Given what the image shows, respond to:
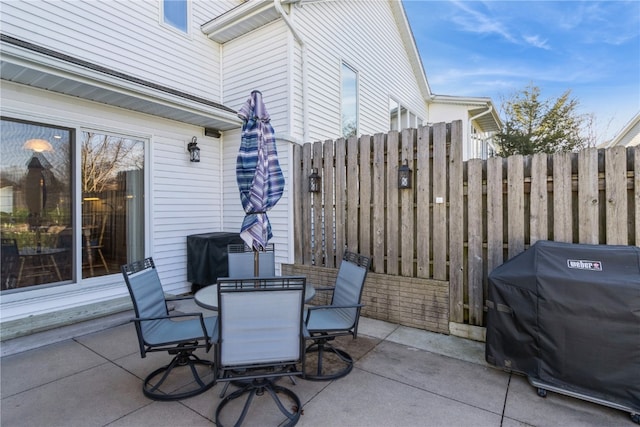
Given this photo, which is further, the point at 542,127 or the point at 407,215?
the point at 542,127

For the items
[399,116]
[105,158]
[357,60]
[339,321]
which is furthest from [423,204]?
[399,116]

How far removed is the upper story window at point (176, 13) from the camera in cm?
563

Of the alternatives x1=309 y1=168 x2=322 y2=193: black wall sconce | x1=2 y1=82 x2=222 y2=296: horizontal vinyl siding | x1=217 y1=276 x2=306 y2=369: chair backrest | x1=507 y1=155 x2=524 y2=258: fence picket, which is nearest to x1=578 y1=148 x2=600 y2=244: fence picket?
x1=507 y1=155 x2=524 y2=258: fence picket

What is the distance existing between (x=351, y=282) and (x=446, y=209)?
5.40 ft

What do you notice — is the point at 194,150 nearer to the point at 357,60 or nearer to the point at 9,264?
the point at 9,264

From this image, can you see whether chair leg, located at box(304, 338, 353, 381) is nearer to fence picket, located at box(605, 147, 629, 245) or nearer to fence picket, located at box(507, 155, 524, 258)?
fence picket, located at box(507, 155, 524, 258)

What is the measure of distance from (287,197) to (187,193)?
189 cm

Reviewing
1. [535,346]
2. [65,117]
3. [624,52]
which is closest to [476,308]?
[535,346]

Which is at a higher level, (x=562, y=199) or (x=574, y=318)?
(x=562, y=199)

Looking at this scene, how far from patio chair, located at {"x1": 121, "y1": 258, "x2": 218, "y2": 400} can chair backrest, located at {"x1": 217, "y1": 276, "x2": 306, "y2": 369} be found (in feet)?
1.03

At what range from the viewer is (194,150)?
5715 millimetres

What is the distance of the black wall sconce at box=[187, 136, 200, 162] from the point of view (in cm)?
572

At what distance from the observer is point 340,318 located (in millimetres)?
3236

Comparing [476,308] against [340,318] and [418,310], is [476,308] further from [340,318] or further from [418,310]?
[340,318]
